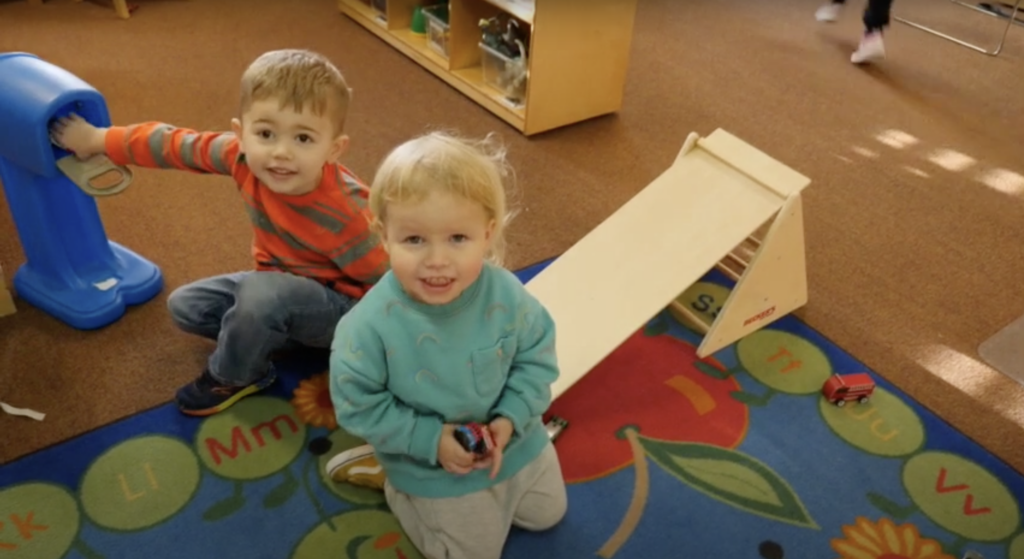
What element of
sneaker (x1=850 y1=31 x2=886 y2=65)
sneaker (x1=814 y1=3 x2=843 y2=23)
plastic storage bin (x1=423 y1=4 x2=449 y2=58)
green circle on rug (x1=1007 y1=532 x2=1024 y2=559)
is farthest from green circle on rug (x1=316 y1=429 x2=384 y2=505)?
sneaker (x1=814 y1=3 x2=843 y2=23)

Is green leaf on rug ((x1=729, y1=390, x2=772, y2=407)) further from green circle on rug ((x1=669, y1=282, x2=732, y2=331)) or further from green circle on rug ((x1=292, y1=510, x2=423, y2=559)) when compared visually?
green circle on rug ((x1=292, y1=510, x2=423, y2=559))

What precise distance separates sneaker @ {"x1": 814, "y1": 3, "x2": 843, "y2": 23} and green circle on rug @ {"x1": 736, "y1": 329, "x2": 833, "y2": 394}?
6.64ft

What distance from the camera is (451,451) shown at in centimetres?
111

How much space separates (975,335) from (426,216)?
4.60ft

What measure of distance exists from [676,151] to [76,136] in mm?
1568

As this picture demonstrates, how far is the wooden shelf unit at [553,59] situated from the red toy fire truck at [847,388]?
115 centimetres

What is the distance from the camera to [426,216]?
0.98 meters

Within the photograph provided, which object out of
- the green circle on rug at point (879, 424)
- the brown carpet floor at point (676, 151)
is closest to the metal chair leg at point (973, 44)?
the brown carpet floor at point (676, 151)

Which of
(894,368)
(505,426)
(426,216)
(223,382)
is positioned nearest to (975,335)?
(894,368)

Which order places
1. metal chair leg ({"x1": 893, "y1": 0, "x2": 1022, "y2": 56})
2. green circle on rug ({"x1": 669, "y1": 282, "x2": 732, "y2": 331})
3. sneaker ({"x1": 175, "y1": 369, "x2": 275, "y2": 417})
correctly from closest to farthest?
sneaker ({"x1": 175, "y1": 369, "x2": 275, "y2": 417}) < green circle on rug ({"x1": 669, "y1": 282, "x2": 732, "y2": 331}) < metal chair leg ({"x1": 893, "y1": 0, "x2": 1022, "y2": 56})

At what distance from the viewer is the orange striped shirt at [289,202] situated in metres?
1.32

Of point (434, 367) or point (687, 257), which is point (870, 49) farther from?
point (434, 367)

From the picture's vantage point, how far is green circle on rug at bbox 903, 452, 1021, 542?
137 cm

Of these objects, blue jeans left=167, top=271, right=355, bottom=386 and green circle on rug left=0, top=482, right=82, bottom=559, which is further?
blue jeans left=167, top=271, right=355, bottom=386
